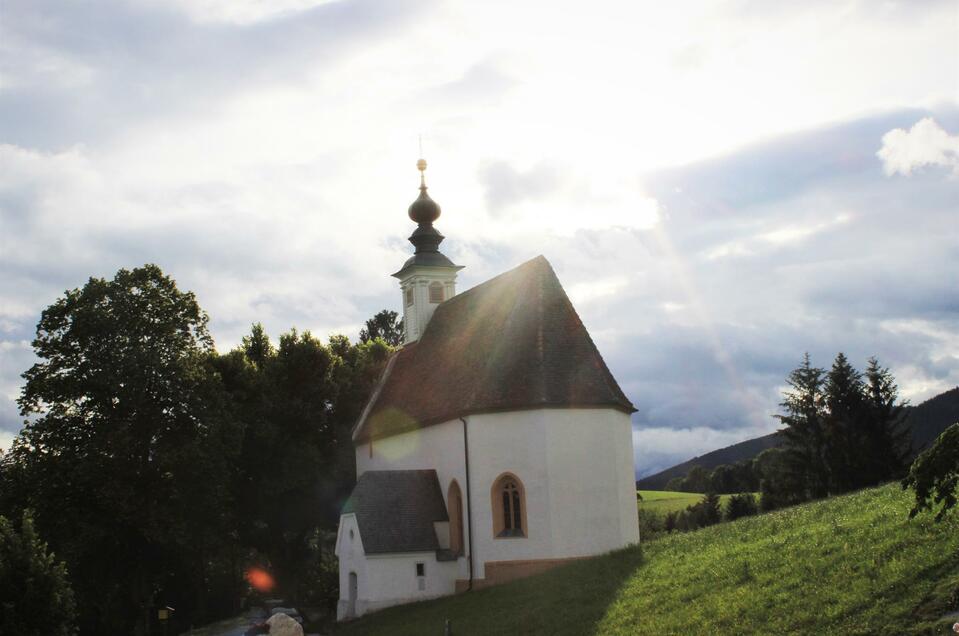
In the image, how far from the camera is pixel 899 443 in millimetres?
45406

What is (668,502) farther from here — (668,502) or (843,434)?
(843,434)

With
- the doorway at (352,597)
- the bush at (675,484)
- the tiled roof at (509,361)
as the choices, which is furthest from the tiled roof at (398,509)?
the bush at (675,484)

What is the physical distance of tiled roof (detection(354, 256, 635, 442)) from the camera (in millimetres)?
30891

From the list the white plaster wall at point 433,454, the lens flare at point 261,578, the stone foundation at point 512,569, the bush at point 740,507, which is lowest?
the lens flare at point 261,578

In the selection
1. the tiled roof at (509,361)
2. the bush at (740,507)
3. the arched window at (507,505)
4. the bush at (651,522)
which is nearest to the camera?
the arched window at (507,505)

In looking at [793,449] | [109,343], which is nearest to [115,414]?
[109,343]

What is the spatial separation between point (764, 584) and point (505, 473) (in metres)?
13.5

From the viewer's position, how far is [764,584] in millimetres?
18125

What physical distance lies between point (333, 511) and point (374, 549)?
39.3 feet

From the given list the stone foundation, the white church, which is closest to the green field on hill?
the white church

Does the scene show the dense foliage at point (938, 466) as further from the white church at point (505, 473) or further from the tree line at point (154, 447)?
the tree line at point (154, 447)

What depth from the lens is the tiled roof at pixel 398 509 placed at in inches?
1266

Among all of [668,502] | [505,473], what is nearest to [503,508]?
[505,473]

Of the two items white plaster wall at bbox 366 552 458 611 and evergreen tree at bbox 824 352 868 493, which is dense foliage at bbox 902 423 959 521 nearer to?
white plaster wall at bbox 366 552 458 611
